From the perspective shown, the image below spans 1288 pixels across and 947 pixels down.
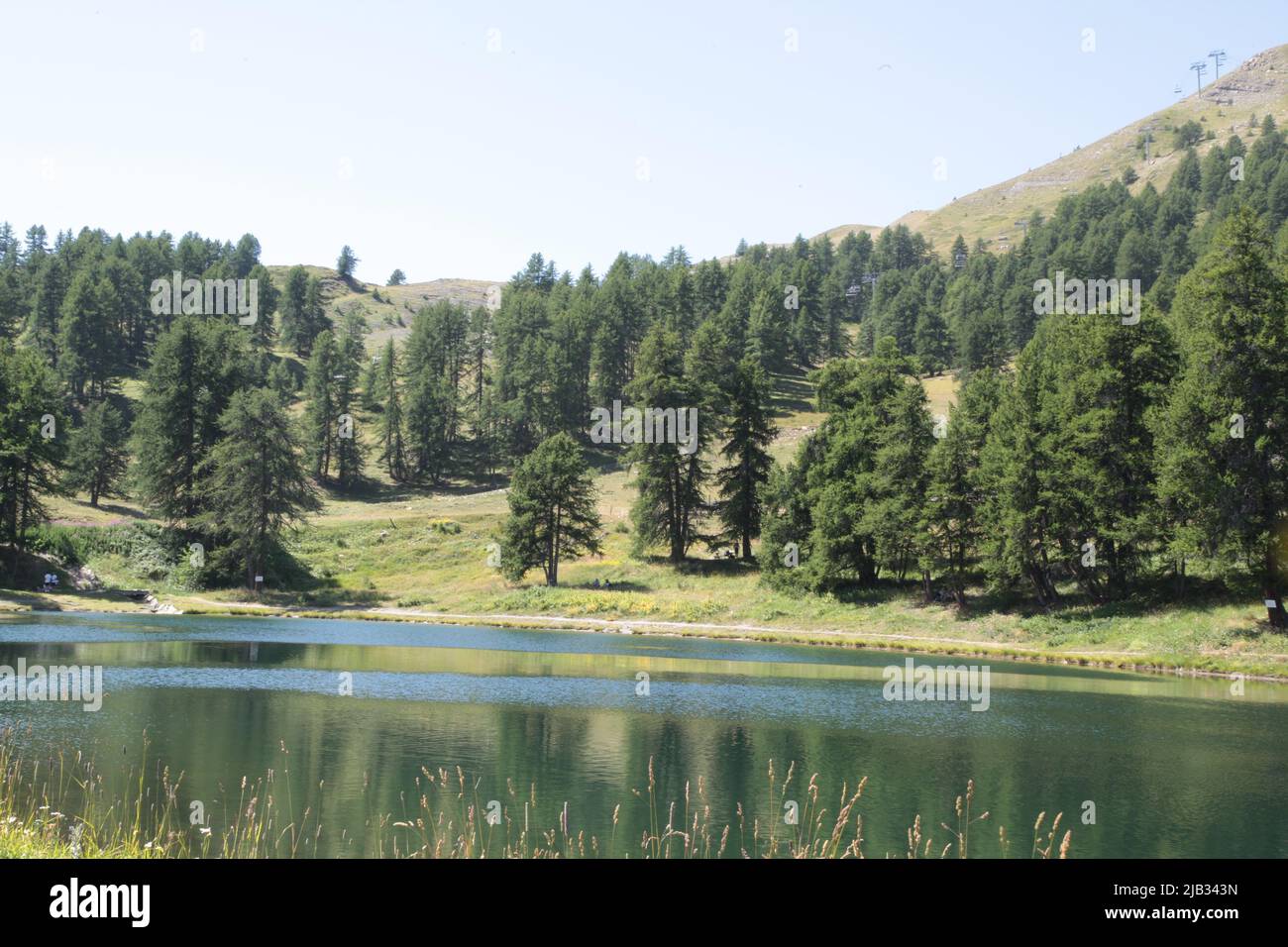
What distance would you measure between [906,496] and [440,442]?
71.6 m

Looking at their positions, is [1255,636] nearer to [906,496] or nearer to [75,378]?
[906,496]

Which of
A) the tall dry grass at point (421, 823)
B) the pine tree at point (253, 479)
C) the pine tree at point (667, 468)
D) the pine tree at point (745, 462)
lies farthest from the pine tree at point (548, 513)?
the tall dry grass at point (421, 823)

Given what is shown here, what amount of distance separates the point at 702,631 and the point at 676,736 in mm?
35835

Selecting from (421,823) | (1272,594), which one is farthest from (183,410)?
(1272,594)

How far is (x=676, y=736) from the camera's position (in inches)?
1174

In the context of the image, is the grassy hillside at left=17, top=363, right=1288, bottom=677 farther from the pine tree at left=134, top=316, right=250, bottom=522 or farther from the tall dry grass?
the tall dry grass

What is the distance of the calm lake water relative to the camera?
21.4 m

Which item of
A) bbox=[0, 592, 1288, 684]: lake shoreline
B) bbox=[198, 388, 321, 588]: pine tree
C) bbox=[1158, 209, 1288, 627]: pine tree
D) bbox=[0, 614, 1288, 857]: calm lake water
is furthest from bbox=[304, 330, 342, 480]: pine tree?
bbox=[1158, 209, 1288, 627]: pine tree

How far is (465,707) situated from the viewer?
33438 mm

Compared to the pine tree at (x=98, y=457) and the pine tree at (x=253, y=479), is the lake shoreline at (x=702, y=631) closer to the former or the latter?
the pine tree at (x=253, y=479)

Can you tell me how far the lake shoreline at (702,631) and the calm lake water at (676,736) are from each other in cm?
280

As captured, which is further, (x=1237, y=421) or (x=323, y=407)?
(x=323, y=407)

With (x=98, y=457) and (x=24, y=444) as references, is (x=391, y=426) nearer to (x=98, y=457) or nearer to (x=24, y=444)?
(x=98, y=457)

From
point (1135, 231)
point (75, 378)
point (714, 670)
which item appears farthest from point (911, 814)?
point (1135, 231)
